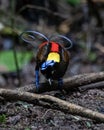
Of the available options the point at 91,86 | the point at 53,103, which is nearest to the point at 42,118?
the point at 53,103

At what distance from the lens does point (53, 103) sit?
10.2 feet

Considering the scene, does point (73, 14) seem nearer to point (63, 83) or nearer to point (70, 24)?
point (70, 24)

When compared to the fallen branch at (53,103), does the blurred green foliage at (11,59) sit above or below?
below

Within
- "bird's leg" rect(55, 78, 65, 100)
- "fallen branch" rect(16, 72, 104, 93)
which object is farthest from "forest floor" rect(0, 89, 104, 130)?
"fallen branch" rect(16, 72, 104, 93)

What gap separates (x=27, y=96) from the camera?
315cm

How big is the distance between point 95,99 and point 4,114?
83cm

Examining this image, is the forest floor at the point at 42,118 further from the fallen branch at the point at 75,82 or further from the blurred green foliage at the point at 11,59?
the blurred green foliage at the point at 11,59

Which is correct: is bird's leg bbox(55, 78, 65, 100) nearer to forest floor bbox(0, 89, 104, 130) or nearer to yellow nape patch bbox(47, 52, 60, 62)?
forest floor bbox(0, 89, 104, 130)

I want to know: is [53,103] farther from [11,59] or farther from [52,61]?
[11,59]

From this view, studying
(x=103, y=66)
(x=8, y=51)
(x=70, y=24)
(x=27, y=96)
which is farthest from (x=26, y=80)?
(x=27, y=96)

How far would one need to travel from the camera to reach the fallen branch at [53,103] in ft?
9.84

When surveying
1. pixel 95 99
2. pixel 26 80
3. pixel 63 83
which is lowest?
pixel 26 80

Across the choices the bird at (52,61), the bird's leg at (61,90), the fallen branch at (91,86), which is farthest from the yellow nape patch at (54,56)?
the fallen branch at (91,86)

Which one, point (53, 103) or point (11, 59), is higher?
point (53, 103)
